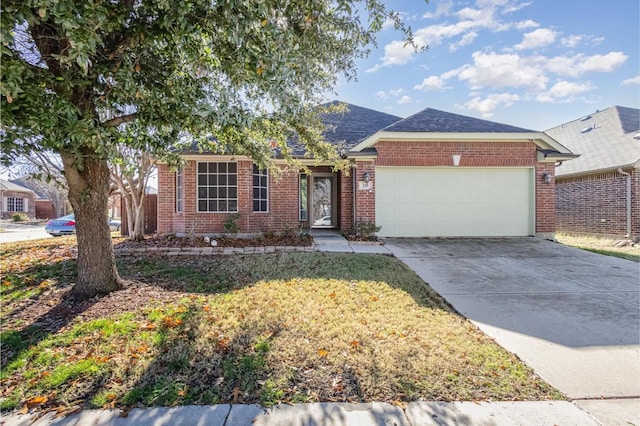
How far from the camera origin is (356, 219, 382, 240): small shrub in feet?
33.3

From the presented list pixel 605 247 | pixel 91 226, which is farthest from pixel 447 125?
pixel 91 226

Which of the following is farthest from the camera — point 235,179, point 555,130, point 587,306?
point 555,130

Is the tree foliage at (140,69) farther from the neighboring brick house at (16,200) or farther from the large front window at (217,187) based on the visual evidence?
the neighboring brick house at (16,200)

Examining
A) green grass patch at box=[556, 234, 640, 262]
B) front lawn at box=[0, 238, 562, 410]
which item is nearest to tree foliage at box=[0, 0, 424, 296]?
front lawn at box=[0, 238, 562, 410]

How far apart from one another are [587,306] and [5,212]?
44.7 metres

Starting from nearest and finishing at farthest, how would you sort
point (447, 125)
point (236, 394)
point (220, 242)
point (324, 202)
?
point (236, 394) < point (220, 242) < point (447, 125) < point (324, 202)

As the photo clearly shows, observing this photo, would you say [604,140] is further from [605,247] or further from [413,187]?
[413,187]

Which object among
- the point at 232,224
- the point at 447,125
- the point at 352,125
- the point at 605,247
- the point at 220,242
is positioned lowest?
the point at 605,247

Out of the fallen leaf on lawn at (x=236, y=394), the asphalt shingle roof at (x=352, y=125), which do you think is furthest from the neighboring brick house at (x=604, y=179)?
the fallen leaf on lawn at (x=236, y=394)

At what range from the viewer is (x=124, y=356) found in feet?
10.9

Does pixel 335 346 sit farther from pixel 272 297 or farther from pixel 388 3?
pixel 388 3

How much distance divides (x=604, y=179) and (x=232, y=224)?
14.2 m

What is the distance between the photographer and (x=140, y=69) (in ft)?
14.8

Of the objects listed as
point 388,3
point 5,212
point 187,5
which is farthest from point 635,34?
point 5,212
